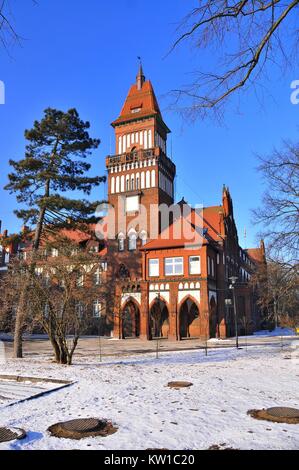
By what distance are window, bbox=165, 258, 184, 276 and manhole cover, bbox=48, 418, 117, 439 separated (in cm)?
2724

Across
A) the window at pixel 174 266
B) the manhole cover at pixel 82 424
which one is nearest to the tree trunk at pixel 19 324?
the manhole cover at pixel 82 424

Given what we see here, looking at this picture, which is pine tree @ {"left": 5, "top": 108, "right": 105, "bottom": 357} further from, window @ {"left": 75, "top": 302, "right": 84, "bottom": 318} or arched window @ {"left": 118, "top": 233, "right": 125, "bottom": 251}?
arched window @ {"left": 118, "top": 233, "right": 125, "bottom": 251}

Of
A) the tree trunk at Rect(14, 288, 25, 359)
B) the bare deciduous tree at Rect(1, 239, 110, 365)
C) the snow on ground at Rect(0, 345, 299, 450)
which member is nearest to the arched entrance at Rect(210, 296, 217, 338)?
the tree trunk at Rect(14, 288, 25, 359)

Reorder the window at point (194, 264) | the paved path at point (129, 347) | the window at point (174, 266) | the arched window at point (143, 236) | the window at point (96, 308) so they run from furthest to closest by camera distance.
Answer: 1. the arched window at point (143, 236)
2. the window at point (174, 266)
3. the window at point (194, 264)
4. the paved path at point (129, 347)
5. the window at point (96, 308)

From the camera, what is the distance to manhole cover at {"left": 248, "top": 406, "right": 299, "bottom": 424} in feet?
22.4

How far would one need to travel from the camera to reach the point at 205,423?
664cm

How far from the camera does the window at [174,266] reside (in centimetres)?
3394

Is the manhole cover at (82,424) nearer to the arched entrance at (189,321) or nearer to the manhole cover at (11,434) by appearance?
the manhole cover at (11,434)

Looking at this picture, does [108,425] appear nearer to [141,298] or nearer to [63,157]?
[63,157]

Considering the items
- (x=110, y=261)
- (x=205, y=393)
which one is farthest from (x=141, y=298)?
(x=205, y=393)

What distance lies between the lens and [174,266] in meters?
34.2

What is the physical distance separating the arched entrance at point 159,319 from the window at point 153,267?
7.62ft

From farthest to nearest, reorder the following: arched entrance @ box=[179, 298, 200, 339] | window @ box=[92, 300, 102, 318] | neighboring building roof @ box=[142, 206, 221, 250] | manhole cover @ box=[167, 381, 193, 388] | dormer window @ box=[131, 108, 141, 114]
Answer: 1. dormer window @ box=[131, 108, 141, 114]
2. arched entrance @ box=[179, 298, 200, 339]
3. neighboring building roof @ box=[142, 206, 221, 250]
4. window @ box=[92, 300, 102, 318]
5. manhole cover @ box=[167, 381, 193, 388]

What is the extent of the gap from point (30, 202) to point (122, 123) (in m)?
25.2
